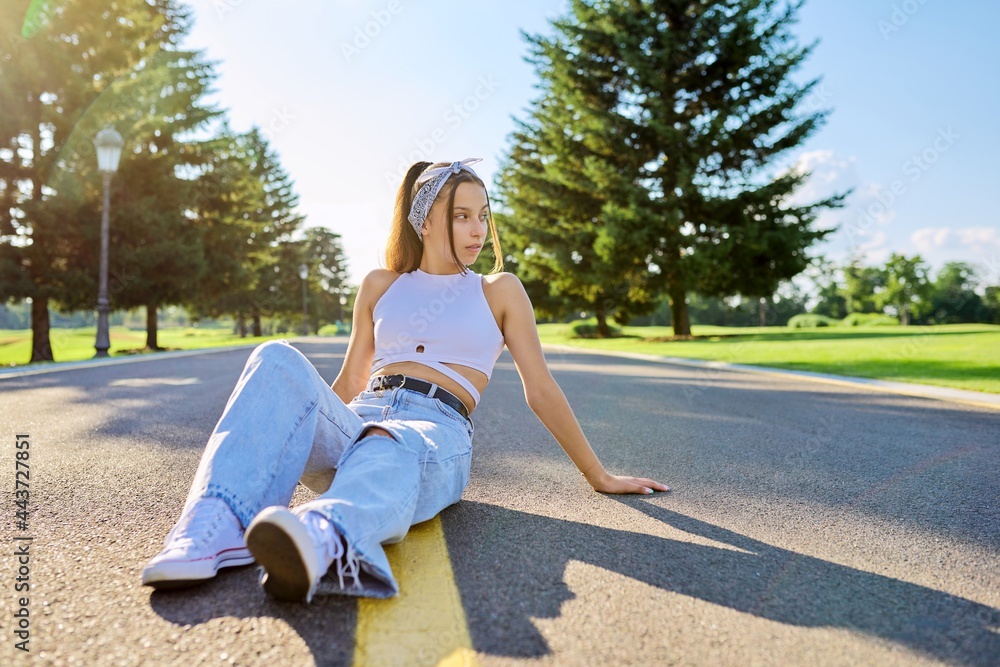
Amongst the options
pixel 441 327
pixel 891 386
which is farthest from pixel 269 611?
pixel 891 386

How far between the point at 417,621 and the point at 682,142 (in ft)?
71.9

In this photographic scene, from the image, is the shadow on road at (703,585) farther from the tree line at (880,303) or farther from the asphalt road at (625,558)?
the tree line at (880,303)

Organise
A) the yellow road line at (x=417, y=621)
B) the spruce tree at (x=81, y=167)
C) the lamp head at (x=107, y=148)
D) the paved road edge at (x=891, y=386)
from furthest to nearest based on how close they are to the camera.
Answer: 1. the spruce tree at (x=81, y=167)
2. the lamp head at (x=107, y=148)
3. the paved road edge at (x=891, y=386)
4. the yellow road line at (x=417, y=621)

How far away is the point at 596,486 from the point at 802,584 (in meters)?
1.05

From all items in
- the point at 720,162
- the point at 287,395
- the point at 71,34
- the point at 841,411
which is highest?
the point at 71,34

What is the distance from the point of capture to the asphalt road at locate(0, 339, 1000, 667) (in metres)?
1.35

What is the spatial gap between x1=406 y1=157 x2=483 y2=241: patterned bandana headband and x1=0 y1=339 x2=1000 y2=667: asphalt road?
120 cm

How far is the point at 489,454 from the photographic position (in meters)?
3.71

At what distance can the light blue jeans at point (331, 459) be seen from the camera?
1.59m

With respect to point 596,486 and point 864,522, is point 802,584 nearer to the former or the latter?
point 864,522

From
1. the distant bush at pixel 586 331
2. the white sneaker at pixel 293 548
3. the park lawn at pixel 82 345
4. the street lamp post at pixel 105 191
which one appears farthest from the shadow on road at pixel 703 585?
the distant bush at pixel 586 331

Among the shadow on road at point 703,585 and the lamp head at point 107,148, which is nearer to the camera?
the shadow on road at point 703,585

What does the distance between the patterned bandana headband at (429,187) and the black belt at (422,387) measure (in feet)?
2.35

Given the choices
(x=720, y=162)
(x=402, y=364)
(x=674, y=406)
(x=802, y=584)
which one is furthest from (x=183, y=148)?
(x=802, y=584)
